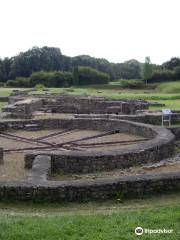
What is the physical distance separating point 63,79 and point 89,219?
53.4m

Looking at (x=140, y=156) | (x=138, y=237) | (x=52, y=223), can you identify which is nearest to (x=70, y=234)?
(x=52, y=223)

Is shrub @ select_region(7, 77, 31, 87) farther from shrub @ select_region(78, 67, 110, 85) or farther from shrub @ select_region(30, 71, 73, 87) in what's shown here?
shrub @ select_region(78, 67, 110, 85)

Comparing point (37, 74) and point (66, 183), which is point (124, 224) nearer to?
point (66, 183)

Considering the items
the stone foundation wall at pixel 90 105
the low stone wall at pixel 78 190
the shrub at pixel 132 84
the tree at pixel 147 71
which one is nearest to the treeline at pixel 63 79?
the tree at pixel 147 71

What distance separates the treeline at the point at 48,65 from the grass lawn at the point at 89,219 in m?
64.7

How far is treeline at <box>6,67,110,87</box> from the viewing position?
58656mm

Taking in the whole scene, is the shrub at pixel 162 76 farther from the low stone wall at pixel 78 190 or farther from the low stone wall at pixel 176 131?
the low stone wall at pixel 78 190

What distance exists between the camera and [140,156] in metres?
12.0

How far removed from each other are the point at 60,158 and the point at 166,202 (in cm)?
414

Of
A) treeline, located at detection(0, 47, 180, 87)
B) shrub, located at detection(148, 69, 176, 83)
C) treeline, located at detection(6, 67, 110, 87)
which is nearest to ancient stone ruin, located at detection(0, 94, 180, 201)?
shrub, located at detection(148, 69, 176, 83)

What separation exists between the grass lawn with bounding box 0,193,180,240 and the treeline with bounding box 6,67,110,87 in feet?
169

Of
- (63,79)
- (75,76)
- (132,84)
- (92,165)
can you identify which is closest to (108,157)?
(92,165)

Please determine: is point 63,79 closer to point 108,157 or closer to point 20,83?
point 20,83

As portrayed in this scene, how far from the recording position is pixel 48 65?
3036 inches
